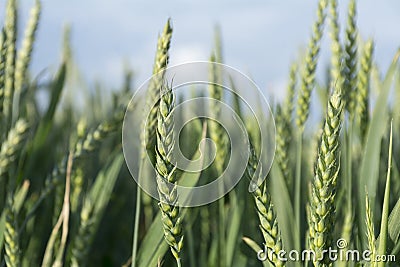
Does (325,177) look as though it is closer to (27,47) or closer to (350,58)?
(350,58)

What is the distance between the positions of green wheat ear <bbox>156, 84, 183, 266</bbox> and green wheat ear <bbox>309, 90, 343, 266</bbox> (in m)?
0.10

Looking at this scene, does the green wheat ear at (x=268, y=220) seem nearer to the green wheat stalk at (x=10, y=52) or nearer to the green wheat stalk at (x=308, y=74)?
the green wheat stalk at (x=308, y=74)

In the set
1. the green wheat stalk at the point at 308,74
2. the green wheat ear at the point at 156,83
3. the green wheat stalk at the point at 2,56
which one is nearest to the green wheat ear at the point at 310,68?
the green wheat stalk at the point at 308,74

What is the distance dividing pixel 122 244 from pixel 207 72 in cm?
63

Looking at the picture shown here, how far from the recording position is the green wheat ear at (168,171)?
421 mm

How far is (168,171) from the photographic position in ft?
1.42

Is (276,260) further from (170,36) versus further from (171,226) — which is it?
(170,36)

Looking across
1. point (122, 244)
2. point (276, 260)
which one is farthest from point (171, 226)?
point (122, 244)

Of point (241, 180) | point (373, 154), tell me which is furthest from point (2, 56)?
point (373, 154)

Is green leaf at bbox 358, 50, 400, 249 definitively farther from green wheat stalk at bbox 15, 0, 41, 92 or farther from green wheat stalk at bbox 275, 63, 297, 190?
green wheat stalk at bbox 15, 0, 41, 92

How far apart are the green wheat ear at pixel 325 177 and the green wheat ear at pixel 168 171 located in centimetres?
10

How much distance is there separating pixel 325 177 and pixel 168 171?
116 mm

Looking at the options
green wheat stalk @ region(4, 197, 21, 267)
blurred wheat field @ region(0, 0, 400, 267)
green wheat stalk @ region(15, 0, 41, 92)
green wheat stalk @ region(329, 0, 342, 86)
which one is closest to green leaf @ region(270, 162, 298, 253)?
blurred wheat field @ region(0, 0, 400, 267)

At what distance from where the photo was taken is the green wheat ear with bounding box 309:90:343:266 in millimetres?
427
